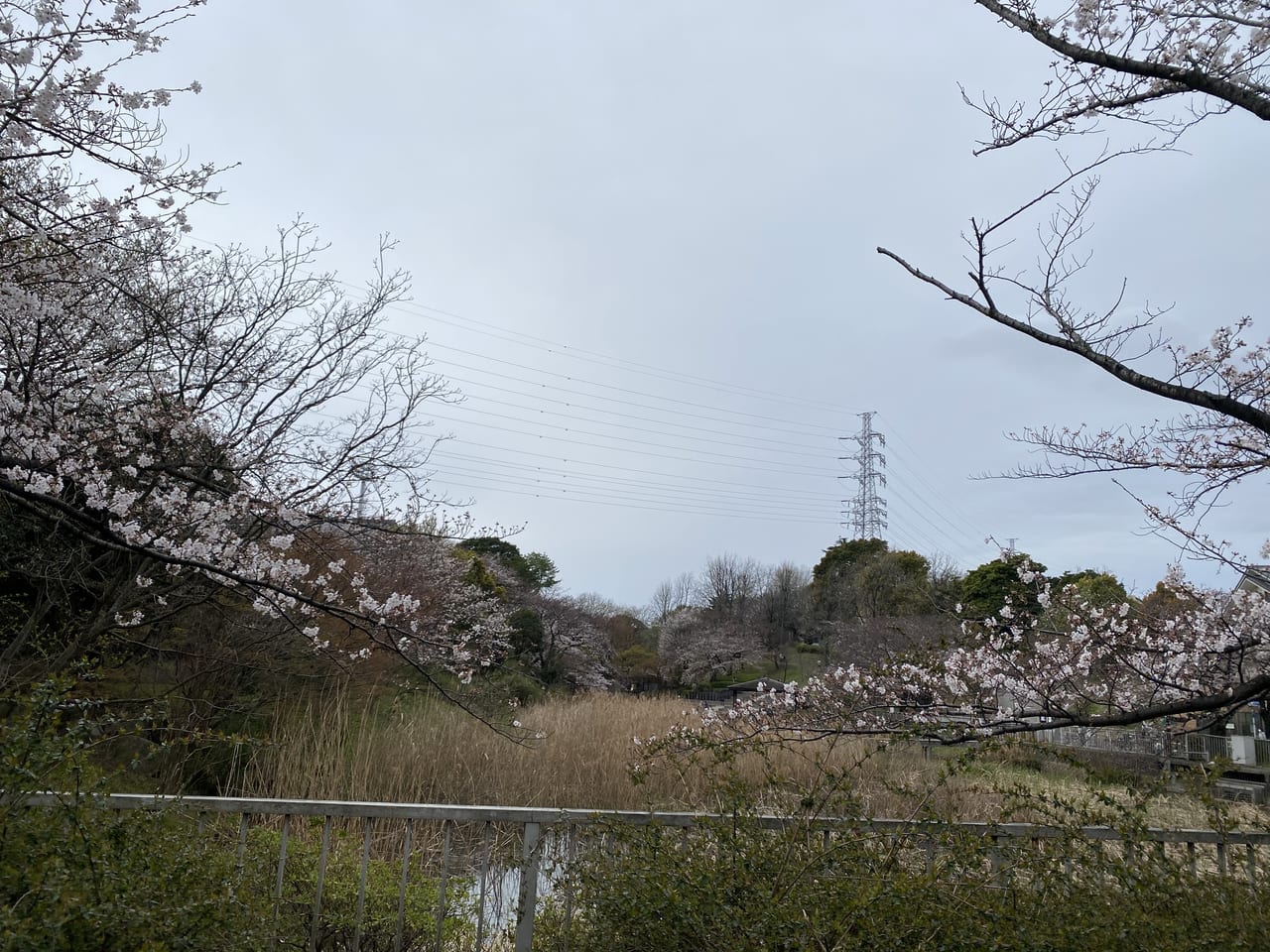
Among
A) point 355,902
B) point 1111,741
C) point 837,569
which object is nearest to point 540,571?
point 837,569

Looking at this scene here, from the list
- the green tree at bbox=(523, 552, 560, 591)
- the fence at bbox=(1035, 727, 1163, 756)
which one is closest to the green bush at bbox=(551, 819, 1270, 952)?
the fence at bbox=(1035, 727, 1163, 756)

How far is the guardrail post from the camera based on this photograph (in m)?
2.72

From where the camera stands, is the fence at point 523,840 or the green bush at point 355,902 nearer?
the fence at point 523,840

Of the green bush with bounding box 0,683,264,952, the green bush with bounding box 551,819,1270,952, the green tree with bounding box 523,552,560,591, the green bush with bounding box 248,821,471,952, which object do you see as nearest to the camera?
the green bush with bounding box 0,683,264,952

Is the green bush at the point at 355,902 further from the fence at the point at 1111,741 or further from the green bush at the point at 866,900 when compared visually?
the fence at the point at 1111,741

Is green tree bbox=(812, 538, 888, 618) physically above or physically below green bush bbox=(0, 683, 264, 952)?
above

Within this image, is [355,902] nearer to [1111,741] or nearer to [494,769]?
[494,769]

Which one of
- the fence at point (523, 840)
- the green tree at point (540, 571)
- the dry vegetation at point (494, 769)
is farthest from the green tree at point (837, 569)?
the fence at point (523, 840)

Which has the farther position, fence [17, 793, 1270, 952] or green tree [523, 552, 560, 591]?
green tree [523, 552, 560, 591]

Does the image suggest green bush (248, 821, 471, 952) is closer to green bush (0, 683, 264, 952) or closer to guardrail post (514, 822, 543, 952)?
guardrail post (514, 822, 543, 952)

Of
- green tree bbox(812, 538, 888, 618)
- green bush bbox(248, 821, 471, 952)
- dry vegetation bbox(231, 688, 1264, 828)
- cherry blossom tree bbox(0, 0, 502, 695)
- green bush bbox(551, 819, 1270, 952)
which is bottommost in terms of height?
green bush bbox(248, 821, 471, 952)

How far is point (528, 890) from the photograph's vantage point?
8.93ft

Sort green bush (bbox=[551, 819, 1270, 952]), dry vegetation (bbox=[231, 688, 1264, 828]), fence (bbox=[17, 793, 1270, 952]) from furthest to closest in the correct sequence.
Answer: dry vegetation (bbox=[231, 688, 1264, 828]), fence (bbox=[17, 793, 1270, 952]), green bush (bbox=[551, 819, 1270, 952])

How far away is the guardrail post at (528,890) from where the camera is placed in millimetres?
2721
